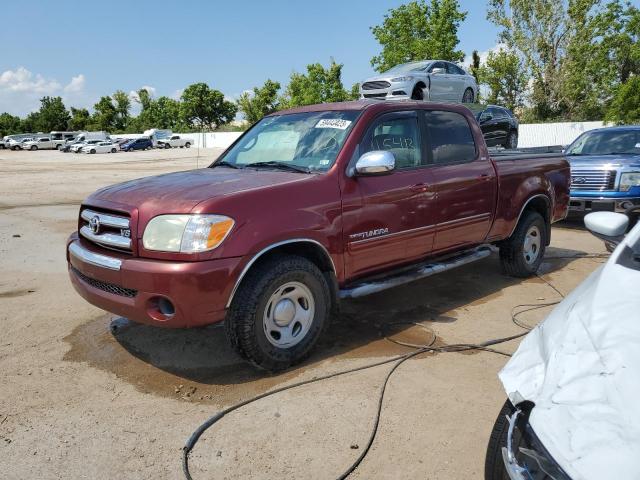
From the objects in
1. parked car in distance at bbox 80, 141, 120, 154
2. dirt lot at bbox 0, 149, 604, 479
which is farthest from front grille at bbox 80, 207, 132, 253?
parked car in distance at bbox 80, 141, 120, 154

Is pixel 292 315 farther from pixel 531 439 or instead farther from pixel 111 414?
pixel 531 439

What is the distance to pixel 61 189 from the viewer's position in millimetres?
17734

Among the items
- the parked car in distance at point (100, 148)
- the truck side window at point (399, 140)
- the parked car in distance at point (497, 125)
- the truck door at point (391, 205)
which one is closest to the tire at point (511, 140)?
the parked car in distance at point (497, 125)

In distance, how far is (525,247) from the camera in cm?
621

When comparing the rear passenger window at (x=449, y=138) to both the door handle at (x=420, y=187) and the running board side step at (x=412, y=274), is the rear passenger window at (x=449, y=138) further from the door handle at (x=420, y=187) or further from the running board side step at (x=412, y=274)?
the running board side step at (x=412, y=274)

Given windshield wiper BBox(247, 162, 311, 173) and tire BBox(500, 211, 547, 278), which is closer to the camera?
windshield wiper BBox(247, 162, 311, 173)

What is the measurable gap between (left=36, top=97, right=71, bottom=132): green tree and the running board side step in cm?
9500

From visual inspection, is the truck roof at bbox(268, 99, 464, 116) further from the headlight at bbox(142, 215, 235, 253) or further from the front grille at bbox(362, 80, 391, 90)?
the front grille at bbox(362, 80, 391, 90)

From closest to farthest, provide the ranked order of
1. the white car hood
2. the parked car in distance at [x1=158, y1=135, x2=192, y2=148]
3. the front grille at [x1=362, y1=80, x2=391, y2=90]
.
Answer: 1. the white car hood
2. the front grille at [x1=362, y1=80, x2=391, y2=90]
3. the parked car in distance at [x1=158, y1=135, x2=192, y2=148]

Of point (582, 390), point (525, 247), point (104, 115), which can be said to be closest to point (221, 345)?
point (582, 390)

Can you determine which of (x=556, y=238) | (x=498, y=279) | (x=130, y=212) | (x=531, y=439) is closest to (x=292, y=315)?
(x=130, y=212)

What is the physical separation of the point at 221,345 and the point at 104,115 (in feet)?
300

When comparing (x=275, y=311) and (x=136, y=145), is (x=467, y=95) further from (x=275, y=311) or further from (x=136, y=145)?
(x=136, y=145)

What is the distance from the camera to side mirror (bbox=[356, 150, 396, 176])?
3.98 meters
